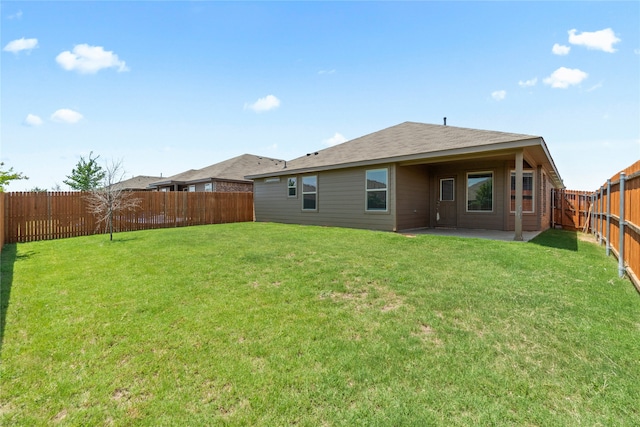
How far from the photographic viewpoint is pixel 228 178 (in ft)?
62.0

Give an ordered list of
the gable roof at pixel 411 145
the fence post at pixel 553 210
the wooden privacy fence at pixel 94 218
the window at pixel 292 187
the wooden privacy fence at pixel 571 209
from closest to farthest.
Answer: the gable roof at pixel 411 145, the wooden privacy fence at pixel 94 218, the wooden privacy fence at pixel 571 209, the window at pixel 292 187, the fence post at pixel 553 210

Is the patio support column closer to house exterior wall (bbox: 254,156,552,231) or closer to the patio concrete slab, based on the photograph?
the patio concrete slab

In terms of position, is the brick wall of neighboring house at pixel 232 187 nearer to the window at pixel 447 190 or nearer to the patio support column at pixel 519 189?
the window at pixel 447 190

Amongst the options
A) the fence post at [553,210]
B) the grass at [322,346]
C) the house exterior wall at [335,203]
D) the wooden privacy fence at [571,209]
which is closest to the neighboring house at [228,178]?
the house exterior wall at [335,203]

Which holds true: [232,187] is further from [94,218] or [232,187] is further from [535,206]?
[535,206]

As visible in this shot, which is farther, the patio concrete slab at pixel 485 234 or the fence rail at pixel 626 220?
the patio concrete slab at pixel 485 234

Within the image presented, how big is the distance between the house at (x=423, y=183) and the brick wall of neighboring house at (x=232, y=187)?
775 cm

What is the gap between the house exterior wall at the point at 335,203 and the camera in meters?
10.2

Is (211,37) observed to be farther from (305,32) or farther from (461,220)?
(461,220)

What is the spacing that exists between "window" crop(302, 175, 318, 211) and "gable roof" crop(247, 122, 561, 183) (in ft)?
1.59

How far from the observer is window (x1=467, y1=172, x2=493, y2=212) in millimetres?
10492

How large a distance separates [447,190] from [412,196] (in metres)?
1.83

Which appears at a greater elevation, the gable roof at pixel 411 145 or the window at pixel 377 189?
the gable roof at pixel 411 145

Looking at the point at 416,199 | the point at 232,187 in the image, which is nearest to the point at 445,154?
the point at 416,199
